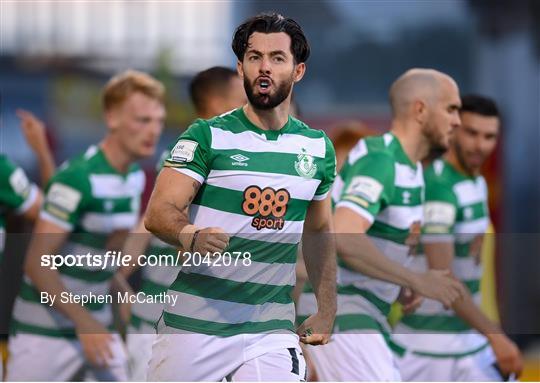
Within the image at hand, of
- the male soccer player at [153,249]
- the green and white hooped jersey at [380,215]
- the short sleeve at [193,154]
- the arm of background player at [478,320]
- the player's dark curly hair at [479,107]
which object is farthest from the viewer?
the player's dark curly hair at [479,107]

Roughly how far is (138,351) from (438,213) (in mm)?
1631

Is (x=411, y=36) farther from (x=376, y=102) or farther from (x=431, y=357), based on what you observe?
(x=431, y=357)

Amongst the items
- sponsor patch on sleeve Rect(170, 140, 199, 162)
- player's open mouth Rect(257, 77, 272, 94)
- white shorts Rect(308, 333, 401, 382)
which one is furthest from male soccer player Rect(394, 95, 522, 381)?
sponsor patch on sleeve Rect(170, 140, 199, 162)

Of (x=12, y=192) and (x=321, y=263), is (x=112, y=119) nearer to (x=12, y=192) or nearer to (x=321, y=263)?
(x=12, y=192)

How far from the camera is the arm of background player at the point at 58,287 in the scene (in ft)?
20.8

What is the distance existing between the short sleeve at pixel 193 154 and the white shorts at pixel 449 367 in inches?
95.8

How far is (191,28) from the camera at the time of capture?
45.2 ft

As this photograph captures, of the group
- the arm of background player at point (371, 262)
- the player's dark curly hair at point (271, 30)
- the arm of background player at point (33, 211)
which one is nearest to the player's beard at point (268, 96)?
the player's dark curly hair at point (271, 30)

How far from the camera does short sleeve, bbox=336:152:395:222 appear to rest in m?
6.00

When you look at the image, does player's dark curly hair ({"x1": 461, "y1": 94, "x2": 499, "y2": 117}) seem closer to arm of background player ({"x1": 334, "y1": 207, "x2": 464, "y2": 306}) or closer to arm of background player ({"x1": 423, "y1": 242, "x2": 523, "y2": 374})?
arm of background player ({"x1": 423, "y1": 242, "x2": 523, "y2": 374})

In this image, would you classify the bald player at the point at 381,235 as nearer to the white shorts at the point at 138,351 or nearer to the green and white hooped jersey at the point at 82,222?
the white shorts at the point at 138,351

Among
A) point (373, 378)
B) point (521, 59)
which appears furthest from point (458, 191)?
point (521, 59)

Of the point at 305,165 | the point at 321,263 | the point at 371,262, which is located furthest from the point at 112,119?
the point at 305,165

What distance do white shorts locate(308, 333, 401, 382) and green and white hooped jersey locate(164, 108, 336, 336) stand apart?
3.79 feet
